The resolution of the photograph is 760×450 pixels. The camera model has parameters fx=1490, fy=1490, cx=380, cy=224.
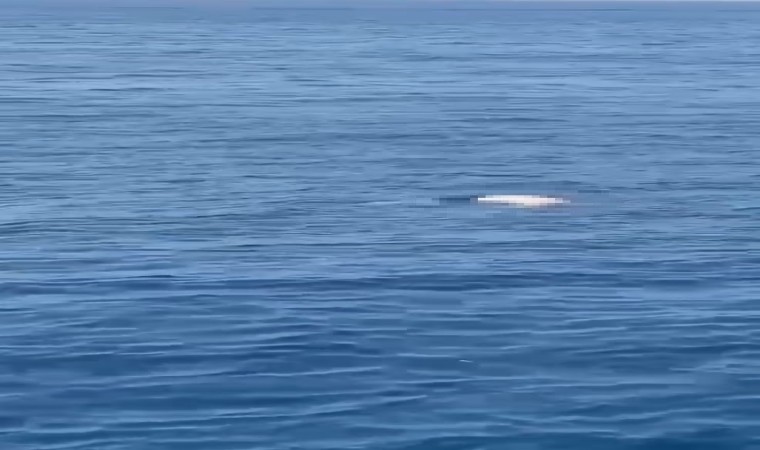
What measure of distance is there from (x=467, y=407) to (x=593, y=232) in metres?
10.8

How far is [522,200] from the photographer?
99.0 feet

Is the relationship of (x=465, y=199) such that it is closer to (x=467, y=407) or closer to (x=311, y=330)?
(x=311, y=330)

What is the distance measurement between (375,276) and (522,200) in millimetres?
7681

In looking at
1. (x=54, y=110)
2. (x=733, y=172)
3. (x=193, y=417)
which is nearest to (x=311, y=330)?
(x=193, y=417)

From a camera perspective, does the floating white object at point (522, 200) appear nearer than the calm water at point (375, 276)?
No

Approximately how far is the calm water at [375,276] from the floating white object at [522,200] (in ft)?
1.92

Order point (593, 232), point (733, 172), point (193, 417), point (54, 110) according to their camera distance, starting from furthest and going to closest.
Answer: point (54, 110), point (733, 172), point (593, 232), point (193, 417)

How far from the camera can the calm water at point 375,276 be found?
643 inches

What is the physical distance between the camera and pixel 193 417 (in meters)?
16.3

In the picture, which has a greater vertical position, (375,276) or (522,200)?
(375,276)

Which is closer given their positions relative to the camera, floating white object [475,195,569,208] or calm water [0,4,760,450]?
calm water [0,4,760,450]

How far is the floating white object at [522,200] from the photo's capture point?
2991 cm

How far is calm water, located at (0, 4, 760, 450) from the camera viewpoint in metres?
16.3

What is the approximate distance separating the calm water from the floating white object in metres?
0.59
